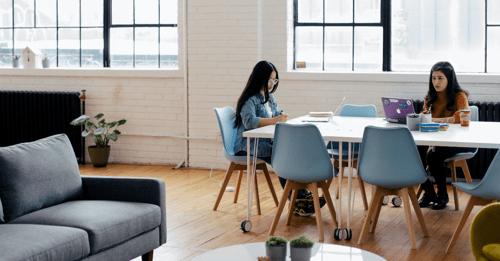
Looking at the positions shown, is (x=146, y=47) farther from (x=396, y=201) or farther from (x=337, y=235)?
(x=337, y=235)

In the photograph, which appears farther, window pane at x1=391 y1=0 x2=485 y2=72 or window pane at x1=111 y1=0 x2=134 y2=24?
window pane at x1=111 y1=0 x2=134 y2=24

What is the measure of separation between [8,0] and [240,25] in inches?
141

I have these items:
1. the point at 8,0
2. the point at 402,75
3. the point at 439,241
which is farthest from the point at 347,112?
the point at 8,0

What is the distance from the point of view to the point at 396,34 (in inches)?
248

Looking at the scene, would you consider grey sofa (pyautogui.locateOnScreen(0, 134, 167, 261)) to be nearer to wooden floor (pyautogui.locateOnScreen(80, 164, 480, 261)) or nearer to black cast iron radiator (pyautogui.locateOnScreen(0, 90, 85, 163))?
wooden floor (pyautogui.locateOnScreen(80, 164, 480, 261))

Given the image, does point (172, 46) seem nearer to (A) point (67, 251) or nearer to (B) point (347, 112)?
(B) point (347, 112)

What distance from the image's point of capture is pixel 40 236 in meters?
2.60

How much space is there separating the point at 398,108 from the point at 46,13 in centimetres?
527

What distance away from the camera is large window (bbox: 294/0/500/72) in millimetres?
6027

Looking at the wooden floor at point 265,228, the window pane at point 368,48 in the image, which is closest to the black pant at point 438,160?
the wooden floor at point 265,228

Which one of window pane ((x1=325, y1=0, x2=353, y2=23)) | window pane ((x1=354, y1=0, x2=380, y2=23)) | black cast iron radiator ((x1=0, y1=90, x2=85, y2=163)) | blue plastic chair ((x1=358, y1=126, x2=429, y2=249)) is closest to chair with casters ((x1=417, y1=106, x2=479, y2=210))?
blue plastic chair ((x1=358, y1=126, x2=429, y2=249))

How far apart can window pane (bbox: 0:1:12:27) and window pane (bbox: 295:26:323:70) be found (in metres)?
4.11

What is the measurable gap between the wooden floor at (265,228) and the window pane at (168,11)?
2375mm

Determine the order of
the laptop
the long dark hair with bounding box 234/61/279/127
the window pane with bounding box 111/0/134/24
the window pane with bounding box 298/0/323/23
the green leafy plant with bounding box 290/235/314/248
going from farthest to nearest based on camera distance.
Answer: the window pane with bounding box 111/0/134/24 → the window pane with bounding box 298/0/323/23 → the long dark hair with bounding box 234/61/279/127 → the laptop → the green leafy plant with bounding box 290/235/314/248
